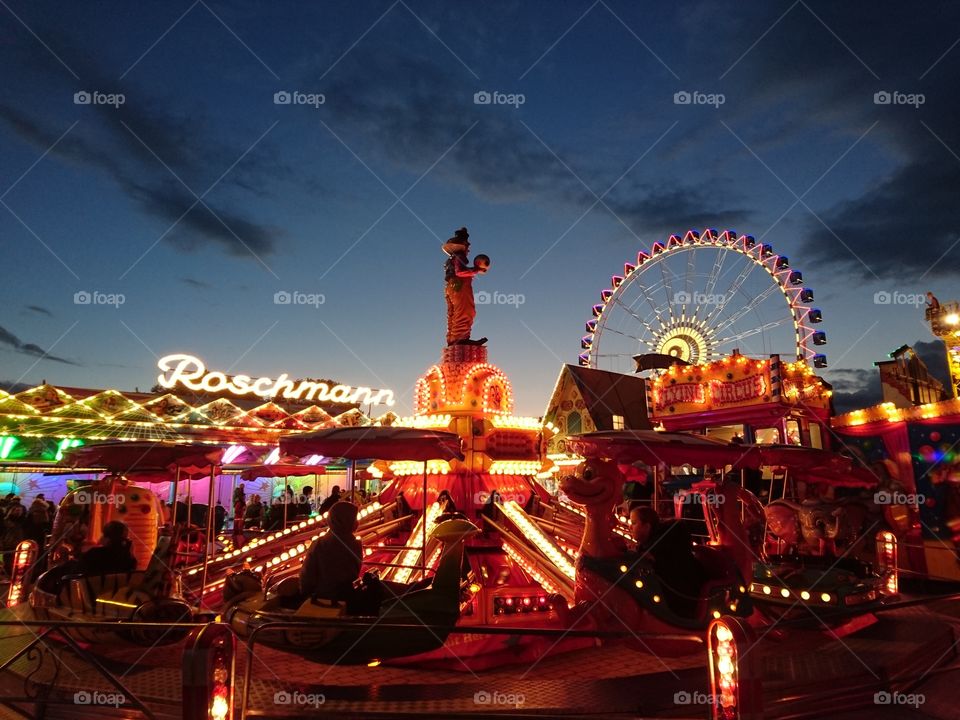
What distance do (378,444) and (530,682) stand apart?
357 cm

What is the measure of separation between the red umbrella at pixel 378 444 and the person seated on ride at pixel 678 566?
2.91 metres

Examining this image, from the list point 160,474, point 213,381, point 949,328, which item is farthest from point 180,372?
point 949,328

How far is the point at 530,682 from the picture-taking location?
6.04m

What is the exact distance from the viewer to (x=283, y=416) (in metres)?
23.3

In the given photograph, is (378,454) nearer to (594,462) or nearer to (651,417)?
(594,462)

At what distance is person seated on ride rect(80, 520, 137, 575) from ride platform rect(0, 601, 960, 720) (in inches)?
33.8

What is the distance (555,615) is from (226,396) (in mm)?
20035

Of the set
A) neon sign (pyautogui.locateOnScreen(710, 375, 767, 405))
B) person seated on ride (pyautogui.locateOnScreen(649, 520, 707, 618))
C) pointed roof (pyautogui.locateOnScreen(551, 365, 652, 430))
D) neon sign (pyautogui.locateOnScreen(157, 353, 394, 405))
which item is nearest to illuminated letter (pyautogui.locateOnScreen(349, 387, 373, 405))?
neon sign (pyautogui.locateOnScreen(157, 353, 394, 405))

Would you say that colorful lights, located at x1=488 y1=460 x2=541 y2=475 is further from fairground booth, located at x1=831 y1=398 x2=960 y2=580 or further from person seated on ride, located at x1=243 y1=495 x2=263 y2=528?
person seated on ride, located at x1=243 y1=495 x2=263 y2=528

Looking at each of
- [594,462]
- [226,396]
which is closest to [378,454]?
[594,462]

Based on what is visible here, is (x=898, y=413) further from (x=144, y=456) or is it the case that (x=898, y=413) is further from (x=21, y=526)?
(x=21, y=526)

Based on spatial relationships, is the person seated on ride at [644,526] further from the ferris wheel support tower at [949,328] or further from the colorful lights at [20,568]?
the ferris wheel support tower at [949,328]

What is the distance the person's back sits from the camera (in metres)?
6.39

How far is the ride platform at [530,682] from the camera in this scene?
509cm
